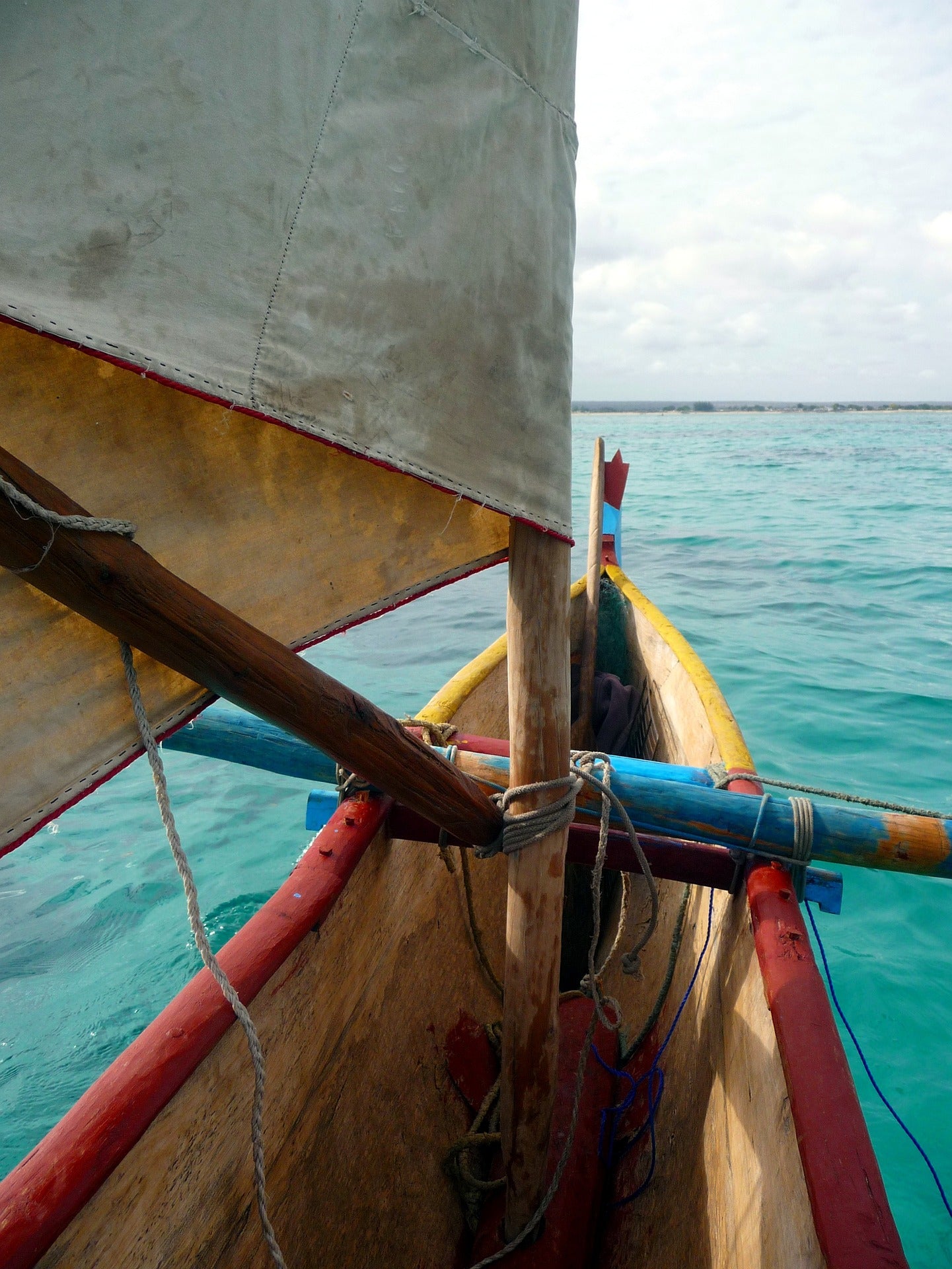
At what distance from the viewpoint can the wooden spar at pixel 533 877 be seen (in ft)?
5.55

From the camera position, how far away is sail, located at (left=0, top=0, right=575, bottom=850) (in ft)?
3.16

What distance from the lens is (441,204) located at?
1.30 metres

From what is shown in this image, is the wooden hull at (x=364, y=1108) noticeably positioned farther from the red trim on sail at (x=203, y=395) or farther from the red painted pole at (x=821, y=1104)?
the red trim on sail at (x=203, y=395)

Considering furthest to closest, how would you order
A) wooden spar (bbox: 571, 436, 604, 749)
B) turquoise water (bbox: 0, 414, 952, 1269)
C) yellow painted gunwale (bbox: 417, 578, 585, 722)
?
wooden spar (bbox: 571, 436, 604, 749), turquoise water (bbox: 0, 414, 952, 1269), yellow painted gunwale (bbox: 417, 578, 585, 722)

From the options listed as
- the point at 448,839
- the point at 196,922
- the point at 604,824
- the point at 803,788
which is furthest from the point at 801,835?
the point at 196,922

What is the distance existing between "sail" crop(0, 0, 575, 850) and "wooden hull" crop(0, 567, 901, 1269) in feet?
2.24

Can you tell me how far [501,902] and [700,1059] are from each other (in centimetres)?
A: 130

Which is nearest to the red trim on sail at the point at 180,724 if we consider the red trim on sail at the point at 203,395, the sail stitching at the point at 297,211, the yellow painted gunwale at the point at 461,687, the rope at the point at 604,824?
the red trim on sail at the point at 203,395

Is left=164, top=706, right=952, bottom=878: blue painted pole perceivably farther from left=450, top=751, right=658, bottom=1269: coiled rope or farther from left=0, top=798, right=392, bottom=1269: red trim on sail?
left=0, top=798, right=392, bottom=1269: red trim on sail

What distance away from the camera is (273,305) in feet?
3.66

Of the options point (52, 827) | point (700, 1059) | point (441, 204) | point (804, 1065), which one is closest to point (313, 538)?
point (441, 204)

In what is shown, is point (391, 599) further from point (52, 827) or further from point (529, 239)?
point (52, 827)

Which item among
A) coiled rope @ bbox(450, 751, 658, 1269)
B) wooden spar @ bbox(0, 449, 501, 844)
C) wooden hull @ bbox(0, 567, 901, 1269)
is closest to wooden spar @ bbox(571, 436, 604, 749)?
wooden hull @ bbox(0, 567, 901, 1269)

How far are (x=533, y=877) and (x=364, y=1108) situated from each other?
93 cm
